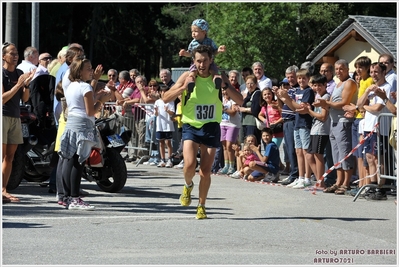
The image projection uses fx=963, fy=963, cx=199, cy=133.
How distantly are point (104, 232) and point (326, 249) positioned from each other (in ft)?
7.36

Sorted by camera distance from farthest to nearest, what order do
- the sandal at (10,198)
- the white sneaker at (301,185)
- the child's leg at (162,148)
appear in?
the child's leg at (162,148)
the white sneaker at (301,185)
the sandal at (10,198)

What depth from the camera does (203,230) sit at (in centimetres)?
979

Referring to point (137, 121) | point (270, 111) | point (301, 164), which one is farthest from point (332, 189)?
point (137, 121)

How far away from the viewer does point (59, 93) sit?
12367 mm

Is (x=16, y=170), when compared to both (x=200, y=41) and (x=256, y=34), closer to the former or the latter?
(x=200, y=41)

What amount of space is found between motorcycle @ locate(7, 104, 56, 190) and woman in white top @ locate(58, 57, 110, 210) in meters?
1.39

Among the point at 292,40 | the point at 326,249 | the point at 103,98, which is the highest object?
the point at 292,40

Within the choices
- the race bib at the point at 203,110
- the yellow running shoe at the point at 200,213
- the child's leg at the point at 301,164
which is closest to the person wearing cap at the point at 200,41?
the race bib at the point at 203,110

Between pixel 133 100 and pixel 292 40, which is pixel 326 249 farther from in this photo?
pixel 292 40

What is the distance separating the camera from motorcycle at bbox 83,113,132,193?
1322cm

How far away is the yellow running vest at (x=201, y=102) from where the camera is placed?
1077 centimetres

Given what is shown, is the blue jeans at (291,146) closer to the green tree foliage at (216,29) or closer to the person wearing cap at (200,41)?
the person wearing cap at (200,41)

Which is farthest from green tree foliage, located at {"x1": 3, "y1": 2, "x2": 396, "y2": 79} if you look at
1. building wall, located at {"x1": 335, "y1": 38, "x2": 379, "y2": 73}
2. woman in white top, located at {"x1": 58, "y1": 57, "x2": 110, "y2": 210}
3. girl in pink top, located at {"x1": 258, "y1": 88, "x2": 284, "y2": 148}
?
woman in white top, located at {"x1": 58, "y1": 57, "x2": 110, "y2": 210}

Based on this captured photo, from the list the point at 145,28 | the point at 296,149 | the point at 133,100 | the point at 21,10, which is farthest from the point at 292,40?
the point at 296,149
